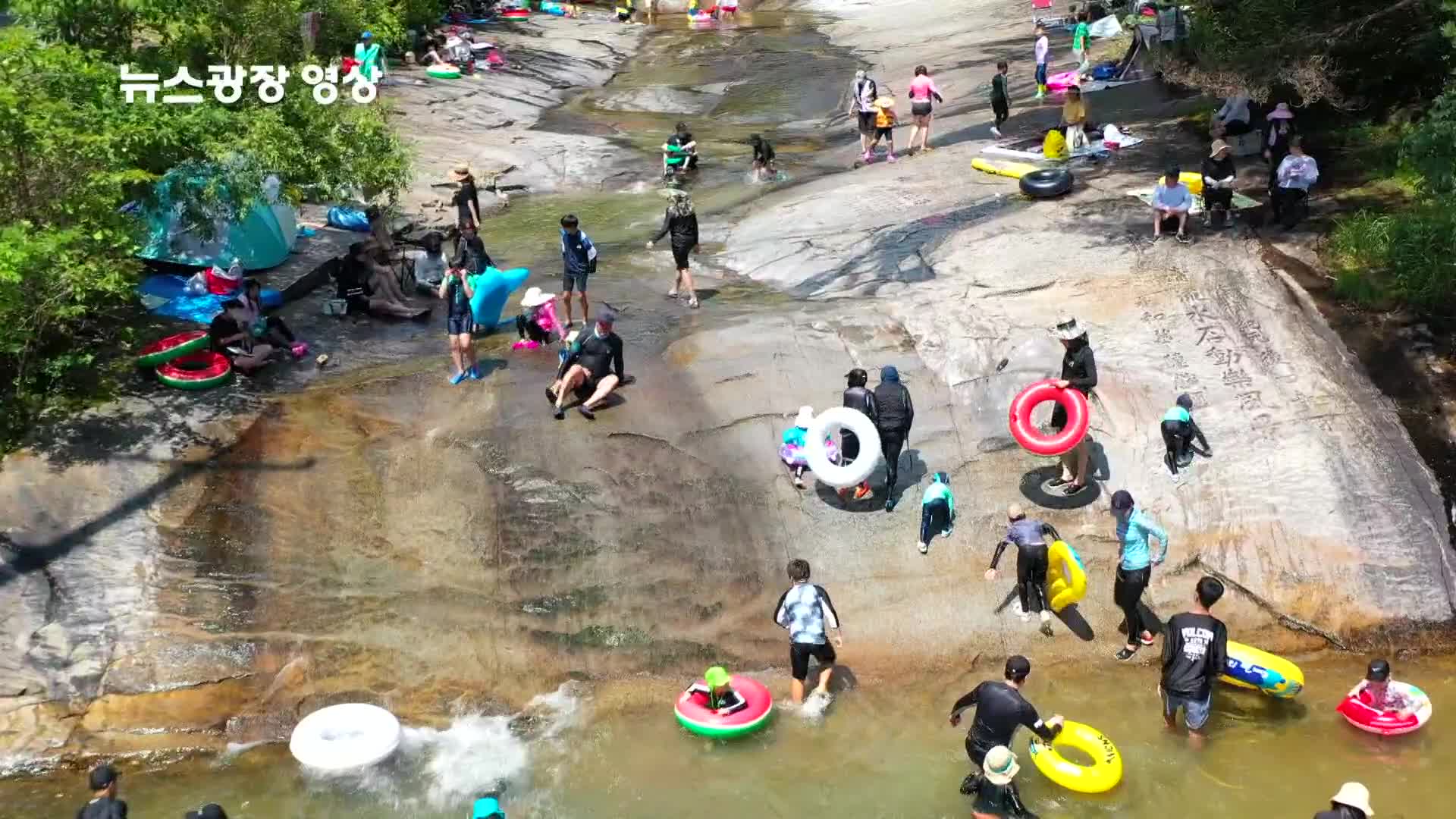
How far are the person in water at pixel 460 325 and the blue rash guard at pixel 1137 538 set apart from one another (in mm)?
7540

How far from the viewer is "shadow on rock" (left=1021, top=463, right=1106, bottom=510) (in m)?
13.2

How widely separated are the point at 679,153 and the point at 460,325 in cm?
1111

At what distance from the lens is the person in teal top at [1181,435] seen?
1306 cm

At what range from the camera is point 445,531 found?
1269 centimetres

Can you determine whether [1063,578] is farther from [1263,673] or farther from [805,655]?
[805,655]

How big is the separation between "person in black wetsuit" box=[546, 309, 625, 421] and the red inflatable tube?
4481mm

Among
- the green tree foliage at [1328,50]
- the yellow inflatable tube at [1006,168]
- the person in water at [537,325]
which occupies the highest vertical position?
the green tree foliage at [1328,50]

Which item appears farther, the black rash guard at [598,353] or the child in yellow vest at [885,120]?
the child in yellow vest at [885,120]

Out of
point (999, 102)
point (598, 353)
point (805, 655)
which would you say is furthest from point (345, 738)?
point (999, 102)

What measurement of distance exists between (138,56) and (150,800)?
9465 mm

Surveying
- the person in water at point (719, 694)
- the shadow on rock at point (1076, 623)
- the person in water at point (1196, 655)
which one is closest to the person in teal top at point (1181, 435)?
the shadow on rock at point (1076, 623)

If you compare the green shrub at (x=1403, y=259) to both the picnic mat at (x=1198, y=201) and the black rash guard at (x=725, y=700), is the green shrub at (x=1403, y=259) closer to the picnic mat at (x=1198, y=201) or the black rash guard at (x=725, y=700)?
the picnic mat at (x=1198, y=201)

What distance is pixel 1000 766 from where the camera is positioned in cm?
921

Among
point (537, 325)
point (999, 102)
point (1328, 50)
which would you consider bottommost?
point (537, 325)
